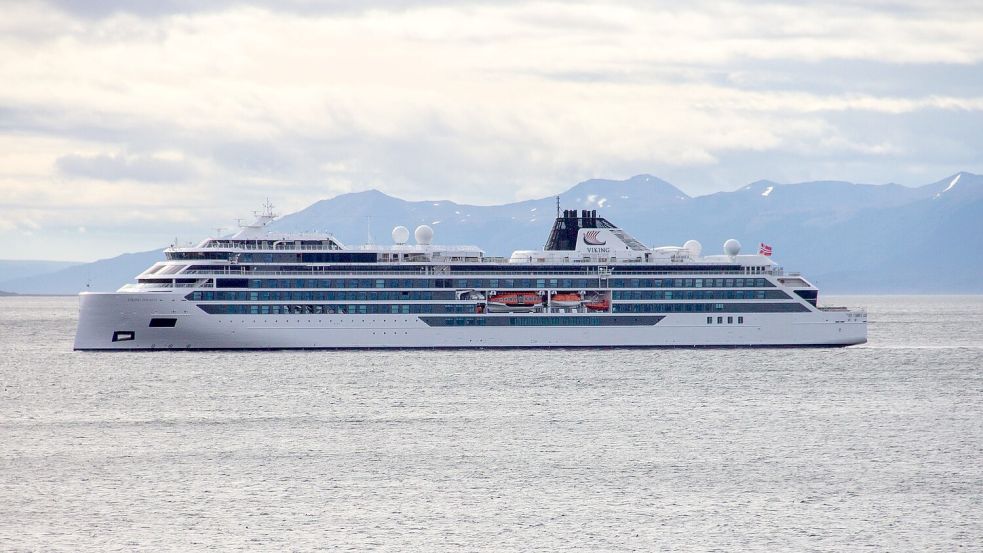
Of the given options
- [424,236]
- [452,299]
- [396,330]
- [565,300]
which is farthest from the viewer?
[424,236]

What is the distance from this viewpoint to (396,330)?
8806 cm

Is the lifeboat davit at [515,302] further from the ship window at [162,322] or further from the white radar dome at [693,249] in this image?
the ship window at [162,322]

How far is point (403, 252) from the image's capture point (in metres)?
89.9

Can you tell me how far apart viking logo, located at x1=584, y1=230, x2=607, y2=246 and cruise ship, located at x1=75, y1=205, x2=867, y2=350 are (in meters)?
0.09

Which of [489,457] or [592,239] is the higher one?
[592,239]

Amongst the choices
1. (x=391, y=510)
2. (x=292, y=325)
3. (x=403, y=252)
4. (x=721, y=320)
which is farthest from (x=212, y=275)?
(x=391, y=510)

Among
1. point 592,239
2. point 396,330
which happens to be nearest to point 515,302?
point 592,239

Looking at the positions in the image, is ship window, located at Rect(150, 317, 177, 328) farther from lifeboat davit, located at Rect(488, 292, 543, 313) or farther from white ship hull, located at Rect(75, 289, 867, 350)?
lifeboat davit, located at Rect(488, 292, 543, 313)

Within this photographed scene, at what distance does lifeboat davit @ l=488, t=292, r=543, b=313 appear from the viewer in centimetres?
9019

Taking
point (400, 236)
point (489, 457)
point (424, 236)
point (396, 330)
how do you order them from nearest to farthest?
point (489, 457), point (396, 330), point (424, 236), point (400, 236)

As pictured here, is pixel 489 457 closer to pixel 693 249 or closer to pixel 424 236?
pixel 424 236

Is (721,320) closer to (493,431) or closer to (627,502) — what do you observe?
(493,431)

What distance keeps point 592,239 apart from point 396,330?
15.2 metres

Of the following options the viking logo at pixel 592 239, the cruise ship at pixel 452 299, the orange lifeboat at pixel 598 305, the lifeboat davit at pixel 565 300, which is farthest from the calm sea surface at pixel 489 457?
the viking logo at pixel 592 239
